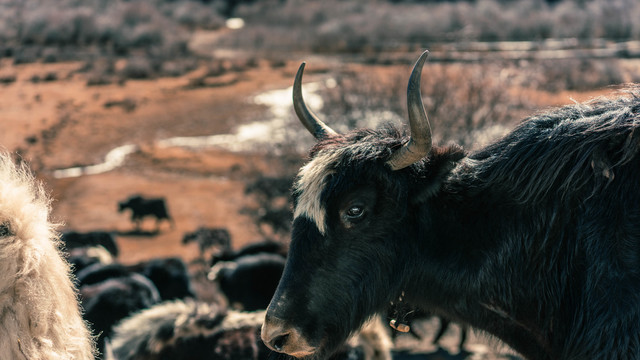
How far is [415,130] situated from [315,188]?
0.59 meters

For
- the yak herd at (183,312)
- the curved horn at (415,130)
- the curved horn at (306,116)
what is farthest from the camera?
the yak herd at (183,312)

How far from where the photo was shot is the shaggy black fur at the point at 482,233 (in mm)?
2896

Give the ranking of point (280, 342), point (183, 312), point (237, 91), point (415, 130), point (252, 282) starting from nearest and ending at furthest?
point (415, 130) → point (280, 342) → point (183, 312) → point (252, 282) → point (237, 91)

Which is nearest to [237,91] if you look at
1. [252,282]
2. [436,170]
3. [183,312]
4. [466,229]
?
[252,282]

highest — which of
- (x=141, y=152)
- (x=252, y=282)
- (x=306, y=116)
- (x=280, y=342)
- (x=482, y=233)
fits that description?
(x=306, y=116)

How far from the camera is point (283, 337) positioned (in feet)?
10.0

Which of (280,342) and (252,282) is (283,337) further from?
(252,282)

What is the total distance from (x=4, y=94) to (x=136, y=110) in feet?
65.8

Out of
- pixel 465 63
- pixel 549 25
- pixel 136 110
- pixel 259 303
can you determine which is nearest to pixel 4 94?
pixel 259 303

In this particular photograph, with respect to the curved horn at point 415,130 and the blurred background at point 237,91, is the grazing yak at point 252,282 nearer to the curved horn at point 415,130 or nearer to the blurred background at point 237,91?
the blurred background at point 237,91

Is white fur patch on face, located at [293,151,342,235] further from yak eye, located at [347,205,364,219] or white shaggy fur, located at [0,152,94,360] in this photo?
white shaggy fur, located at [0,152,94,360]

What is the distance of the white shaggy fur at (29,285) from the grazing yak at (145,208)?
19.1 meters

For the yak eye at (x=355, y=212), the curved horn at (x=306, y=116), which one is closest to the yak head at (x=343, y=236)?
the yak eye at (x=355, y=212)

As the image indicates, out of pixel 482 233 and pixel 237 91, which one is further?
pixel 237 91
